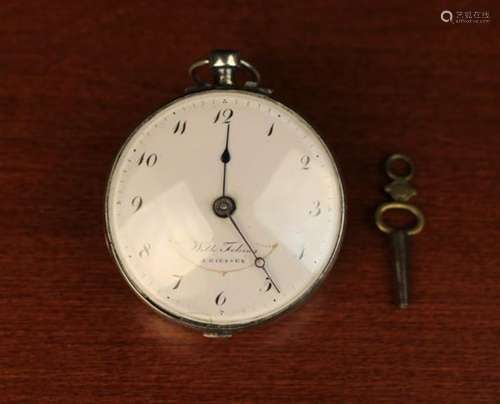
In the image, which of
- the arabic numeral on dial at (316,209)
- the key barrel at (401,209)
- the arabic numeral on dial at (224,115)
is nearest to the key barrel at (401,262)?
the key barrel at (401,209)

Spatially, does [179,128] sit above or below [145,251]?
above

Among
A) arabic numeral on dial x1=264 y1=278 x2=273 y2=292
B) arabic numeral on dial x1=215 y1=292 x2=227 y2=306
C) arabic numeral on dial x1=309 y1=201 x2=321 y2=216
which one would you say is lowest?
arabic numeral on dial x1=215 y1=292 x2=227 y2=306

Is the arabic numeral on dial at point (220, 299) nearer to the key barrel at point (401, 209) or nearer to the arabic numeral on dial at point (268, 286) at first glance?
the arabic numeral on dial at point (268, 286)

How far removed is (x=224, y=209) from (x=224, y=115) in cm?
11

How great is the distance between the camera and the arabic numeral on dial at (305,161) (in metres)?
0.72

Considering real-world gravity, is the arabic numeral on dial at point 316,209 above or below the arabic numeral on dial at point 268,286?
above

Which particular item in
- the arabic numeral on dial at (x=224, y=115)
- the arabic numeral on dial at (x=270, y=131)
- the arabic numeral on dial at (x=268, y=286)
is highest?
the arabic numeral on dial at (x=224, y=115)

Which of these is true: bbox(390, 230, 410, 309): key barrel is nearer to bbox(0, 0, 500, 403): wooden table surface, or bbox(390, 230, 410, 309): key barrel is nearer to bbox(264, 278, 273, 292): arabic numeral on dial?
bbox(0, 0, 500, 403): wooden table surface

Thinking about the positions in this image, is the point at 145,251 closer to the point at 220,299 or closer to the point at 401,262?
the point at 220,299

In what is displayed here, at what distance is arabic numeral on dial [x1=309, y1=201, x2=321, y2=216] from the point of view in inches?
28.0

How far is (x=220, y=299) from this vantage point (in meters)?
0.69

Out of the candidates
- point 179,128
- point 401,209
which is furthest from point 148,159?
point 401,209

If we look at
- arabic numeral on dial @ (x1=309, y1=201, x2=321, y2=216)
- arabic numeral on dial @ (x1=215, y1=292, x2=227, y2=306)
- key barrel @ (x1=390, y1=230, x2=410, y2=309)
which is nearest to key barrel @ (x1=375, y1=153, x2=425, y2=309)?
key barrel @ (x1=390, y1=230, x2=410, y2=309)

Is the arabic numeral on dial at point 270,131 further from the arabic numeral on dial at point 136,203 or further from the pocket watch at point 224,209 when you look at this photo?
the arabic numeral on dial at point 136,203
